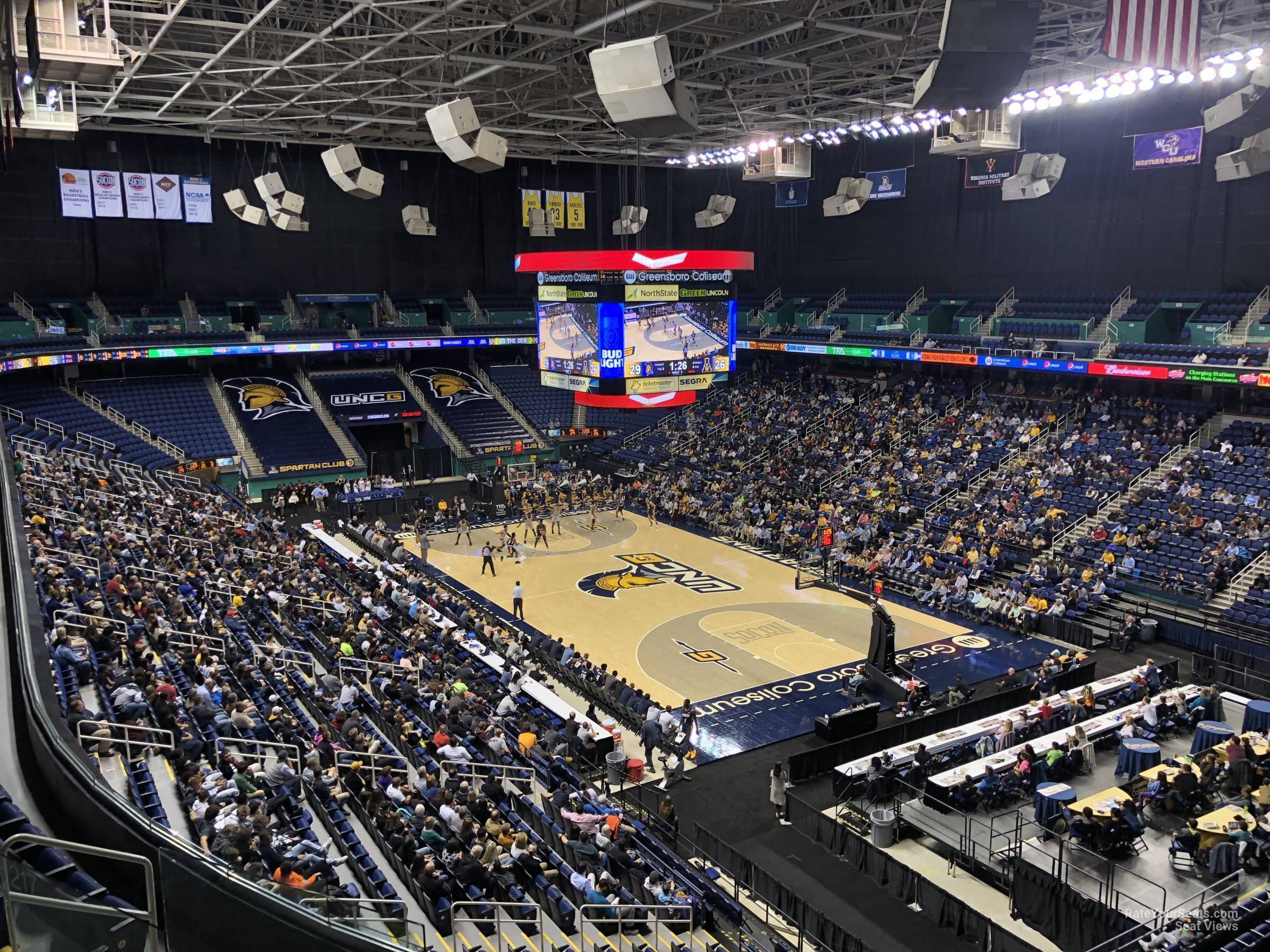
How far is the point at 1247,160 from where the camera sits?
87.5 feet

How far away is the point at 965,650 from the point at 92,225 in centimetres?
3537

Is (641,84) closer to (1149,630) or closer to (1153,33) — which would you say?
(1153,33)

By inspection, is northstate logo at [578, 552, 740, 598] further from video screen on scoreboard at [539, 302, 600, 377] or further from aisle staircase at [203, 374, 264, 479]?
aisle staircase at [203, 374, 264, 479]

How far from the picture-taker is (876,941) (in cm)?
1232

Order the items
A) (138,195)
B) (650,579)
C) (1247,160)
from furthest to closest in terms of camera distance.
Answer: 1. (138,195)
2. (650,579)
3. (1247,160)

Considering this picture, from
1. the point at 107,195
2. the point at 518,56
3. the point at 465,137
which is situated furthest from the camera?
the point at 107,195

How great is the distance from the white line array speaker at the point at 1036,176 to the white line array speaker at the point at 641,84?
69.8 ft

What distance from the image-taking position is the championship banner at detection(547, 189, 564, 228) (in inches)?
1863

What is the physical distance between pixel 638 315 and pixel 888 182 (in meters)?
20.7

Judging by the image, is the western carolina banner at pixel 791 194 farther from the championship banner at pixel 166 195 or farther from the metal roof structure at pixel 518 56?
the championship banner at pixel 166 195

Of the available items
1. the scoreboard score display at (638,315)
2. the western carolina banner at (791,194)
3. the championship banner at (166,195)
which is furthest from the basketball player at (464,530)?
the western carolina banner at (791,194)

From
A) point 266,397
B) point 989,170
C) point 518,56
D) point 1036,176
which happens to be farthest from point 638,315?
point 266,397

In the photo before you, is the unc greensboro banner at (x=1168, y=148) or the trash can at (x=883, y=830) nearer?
the trash can at (x=883, y=830)

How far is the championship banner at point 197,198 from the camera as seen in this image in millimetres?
39656
